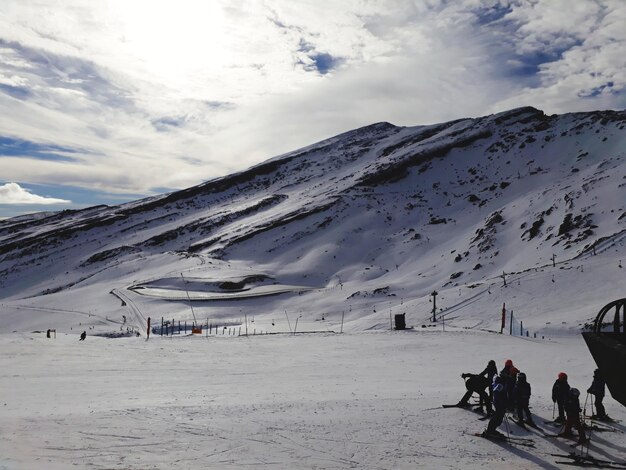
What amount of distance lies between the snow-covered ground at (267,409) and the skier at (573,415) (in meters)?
0.32

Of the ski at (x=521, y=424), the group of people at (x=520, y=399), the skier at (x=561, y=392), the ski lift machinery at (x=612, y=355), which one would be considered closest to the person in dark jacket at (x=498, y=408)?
the group of people at (x=520, y=399)

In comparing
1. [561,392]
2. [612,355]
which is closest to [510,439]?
[561,392]

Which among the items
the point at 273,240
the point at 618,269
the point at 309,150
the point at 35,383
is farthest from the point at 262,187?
the point at 35,383

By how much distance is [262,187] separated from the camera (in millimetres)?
131125

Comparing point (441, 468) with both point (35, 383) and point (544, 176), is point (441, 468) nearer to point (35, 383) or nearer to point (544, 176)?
point (35, 383)

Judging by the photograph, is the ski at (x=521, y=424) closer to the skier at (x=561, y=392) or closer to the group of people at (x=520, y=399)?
the group of people at (x=520, y=399)

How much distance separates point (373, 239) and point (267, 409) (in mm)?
66161

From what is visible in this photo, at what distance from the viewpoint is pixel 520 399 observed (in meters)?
11.8

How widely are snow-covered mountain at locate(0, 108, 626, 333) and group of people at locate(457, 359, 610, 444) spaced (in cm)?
1694

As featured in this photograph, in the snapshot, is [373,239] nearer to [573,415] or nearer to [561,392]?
[561,392]

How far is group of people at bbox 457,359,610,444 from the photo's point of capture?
10.7 meters

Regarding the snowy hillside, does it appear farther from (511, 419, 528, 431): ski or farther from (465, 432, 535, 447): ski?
(511, 419, 528, 431): ski

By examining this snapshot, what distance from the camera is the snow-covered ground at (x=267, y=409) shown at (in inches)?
381

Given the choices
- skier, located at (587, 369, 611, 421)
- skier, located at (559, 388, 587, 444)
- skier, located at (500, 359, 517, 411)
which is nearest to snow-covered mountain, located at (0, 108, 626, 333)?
skier, located at (587, 369, 611, 421)
